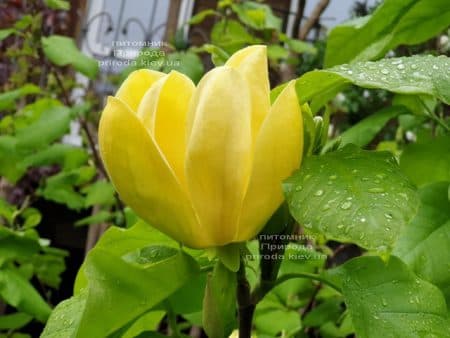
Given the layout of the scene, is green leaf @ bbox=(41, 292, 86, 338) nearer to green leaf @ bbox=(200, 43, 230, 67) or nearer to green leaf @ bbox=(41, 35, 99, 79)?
green leaf @ bbox=(200, 43, 230, 67)

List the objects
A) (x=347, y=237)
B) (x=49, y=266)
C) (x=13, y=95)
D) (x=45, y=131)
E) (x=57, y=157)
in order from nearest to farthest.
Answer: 1. (x=347, y=237)
2. (x=45, y=131)
3. (x=13, y=95)
4. (x=57, y=157)
5. (x=49, y=266)

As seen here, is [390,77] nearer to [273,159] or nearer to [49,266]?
[273,159]

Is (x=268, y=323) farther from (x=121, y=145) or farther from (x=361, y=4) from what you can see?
(x=361, y=4)

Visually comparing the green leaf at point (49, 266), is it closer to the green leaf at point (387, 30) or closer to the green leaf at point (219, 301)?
the green leaf at point (387, 30)

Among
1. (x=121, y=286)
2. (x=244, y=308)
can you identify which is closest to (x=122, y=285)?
Result: (x=121, y=286)

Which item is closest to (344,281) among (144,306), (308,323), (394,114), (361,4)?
(144,306)
